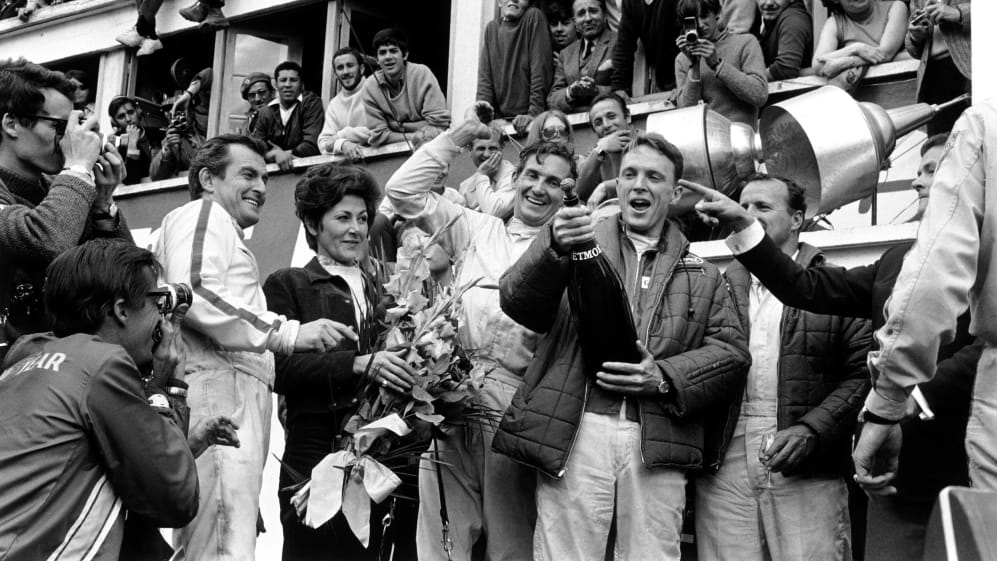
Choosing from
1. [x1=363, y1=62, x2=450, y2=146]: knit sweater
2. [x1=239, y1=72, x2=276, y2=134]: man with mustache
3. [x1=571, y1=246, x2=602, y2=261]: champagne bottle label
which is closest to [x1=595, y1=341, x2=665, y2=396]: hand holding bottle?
[x1=571, y1=246, x2=602, y2=261]: champagne bottle label

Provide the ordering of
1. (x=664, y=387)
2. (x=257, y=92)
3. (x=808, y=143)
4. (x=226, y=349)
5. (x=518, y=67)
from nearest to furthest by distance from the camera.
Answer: (x=664, y=387) → (x=226, y=349) → (x=808, y=143) → (x=518, y=67) → (x=257, y=92)

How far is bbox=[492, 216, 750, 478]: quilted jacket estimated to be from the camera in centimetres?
498

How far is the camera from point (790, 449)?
503 centimetres

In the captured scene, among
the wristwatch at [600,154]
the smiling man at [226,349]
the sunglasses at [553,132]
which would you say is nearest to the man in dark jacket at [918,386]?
the smiling man at [226,349]

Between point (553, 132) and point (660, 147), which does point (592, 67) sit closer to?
point (553, 132)

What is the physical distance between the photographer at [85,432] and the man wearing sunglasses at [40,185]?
61 centimetres

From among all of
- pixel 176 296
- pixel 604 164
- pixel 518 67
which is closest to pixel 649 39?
pixel 518 67

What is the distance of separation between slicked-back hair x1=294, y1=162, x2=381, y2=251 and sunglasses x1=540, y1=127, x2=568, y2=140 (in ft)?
5.26

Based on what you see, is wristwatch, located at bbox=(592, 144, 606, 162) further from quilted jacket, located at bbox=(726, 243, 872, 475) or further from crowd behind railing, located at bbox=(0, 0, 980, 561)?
quilted jacket, located at bbox=(726, 243, 872, 475)

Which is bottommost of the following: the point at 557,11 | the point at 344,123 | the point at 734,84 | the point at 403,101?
the point at 734,84

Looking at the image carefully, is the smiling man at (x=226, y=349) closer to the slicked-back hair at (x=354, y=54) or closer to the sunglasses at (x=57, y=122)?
the sunglasses at (x=57, y=122)

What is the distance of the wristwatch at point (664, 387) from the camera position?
497cm

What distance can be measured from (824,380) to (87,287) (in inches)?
115

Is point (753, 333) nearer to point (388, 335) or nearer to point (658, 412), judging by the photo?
point (658, 412)
